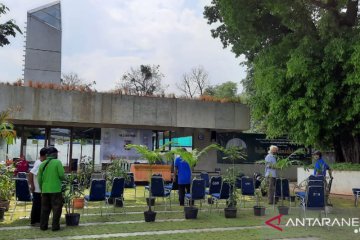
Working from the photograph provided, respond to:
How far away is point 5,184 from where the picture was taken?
32.2 feet

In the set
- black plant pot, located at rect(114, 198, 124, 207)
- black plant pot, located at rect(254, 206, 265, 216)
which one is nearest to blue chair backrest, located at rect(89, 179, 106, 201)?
black plant pot, located at rect(114, 198, 124, 207)

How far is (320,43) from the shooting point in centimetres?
1611

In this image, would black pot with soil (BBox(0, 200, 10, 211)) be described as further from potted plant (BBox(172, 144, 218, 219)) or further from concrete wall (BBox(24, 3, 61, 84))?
concrete wall (BBox(24, 3, 61, 84))

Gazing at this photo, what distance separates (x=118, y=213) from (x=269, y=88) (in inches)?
357

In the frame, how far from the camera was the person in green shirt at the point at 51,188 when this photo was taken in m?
8.04

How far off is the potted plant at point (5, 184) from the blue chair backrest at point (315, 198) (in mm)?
6913

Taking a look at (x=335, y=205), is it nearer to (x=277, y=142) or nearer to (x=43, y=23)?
(x=277, y=142)

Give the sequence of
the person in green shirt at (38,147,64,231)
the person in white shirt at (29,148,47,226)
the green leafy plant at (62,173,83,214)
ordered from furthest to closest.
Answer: the person in white shirt at (29,148,47,226)
the green leafy plant at (62,173,83,214)
the person in green shirt at (38,147,64,231)

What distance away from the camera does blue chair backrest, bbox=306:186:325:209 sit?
8680 mm

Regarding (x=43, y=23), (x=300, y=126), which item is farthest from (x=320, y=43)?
(x=43, y=23)

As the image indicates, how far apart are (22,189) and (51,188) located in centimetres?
173

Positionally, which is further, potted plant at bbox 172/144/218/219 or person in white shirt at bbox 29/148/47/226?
potted plant at bbox 172/144/218/219

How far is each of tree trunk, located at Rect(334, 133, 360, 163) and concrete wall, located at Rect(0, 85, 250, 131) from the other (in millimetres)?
4908

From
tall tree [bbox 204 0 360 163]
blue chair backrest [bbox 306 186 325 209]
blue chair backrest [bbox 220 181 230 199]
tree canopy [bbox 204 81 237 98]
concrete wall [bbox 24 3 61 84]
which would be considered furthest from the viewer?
tree canopy [bbox 204 81 237 98]
